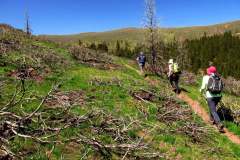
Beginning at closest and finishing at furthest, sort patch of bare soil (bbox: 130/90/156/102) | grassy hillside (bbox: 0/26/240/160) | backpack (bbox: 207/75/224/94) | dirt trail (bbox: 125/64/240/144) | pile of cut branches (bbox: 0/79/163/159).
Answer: pile of cut branches (bbox: 0/79/163/159) → grassy hillside (bbox: 0/26/240/160) → dirt trail (bbox: 125/64/240/144) → backpack (bbox: 207/75/224/94) → patch of bare soil (bbox: 130/90/156/102)

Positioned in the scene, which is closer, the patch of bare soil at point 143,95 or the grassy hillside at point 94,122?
the grassy hillside at point 94,122

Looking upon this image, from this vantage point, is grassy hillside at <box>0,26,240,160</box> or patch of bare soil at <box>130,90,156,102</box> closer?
grassy hillside at <box>0,26,240,160</box>

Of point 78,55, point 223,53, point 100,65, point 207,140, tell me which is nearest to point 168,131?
point 207,140

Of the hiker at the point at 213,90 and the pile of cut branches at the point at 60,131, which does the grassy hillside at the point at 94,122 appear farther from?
the hiker at the point at 213,90

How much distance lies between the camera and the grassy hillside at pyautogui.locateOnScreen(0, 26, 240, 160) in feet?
27.9

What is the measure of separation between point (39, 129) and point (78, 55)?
25.4 metres

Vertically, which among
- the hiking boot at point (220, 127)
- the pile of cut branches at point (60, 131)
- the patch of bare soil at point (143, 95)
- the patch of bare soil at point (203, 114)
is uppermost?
the pile of cut branches at point (60, 131)

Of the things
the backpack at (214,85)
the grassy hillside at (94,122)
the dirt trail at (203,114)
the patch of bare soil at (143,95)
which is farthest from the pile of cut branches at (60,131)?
the patch of bare soil at (143,95)

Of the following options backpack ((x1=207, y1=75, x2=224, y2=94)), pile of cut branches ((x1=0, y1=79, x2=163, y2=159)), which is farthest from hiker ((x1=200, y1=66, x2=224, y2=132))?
pile of cut branches ((x1=0, y1=79, x2=163, y2=159))

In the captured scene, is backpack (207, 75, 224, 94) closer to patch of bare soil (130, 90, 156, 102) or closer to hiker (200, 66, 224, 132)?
hiker (200, 66, 224, 132)

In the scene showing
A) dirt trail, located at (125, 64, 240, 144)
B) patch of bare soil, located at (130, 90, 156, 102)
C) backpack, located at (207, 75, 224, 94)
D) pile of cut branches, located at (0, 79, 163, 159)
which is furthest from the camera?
patch of bare soil, located at (130, 90, 156, 102)

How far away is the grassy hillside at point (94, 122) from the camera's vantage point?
851cm

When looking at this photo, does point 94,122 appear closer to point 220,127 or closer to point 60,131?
point 60,131

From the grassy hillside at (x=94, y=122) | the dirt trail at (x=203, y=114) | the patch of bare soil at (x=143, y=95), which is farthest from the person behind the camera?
the patch of bare soil at (x=143, y=95)
